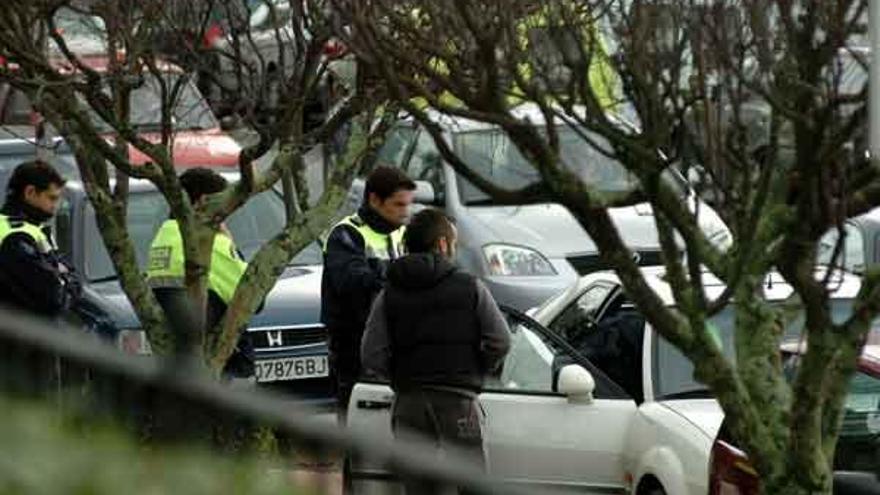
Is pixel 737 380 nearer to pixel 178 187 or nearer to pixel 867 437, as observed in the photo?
pixel 867 437

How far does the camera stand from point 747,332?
25.3 feet

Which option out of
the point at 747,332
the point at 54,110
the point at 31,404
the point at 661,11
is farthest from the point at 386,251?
the point at 31,404

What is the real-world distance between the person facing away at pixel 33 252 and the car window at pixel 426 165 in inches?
299

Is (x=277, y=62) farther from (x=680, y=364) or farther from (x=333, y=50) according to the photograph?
(x=680, y=364)

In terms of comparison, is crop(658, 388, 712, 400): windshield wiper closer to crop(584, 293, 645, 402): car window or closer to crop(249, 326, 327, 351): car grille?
crop(584, 293, 645, 402): car window

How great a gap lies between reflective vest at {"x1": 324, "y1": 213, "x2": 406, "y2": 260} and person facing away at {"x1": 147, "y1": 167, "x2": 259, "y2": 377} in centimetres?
69

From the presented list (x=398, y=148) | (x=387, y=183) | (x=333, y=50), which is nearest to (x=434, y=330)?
(x=387, y=183)

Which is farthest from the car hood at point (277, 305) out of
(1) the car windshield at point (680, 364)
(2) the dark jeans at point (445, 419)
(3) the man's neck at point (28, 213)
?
(2) the dark jeans at point (445, 419)

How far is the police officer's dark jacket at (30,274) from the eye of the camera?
10.9 meters

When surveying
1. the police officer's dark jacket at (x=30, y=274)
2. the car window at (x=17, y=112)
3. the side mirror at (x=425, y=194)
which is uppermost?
the car window at (x=17, y=112)

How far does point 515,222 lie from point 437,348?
8836mm

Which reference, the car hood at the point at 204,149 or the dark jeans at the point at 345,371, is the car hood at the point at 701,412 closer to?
the dark jeans at the point at 345,371

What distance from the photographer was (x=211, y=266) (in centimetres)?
1166

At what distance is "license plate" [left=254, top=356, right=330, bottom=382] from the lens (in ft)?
45.9
